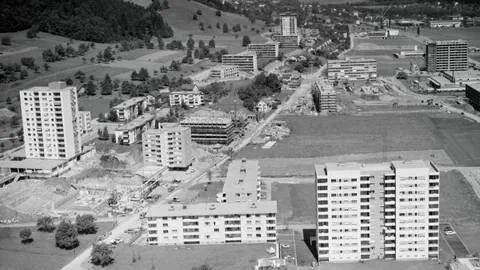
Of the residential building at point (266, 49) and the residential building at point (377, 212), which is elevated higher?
the residential building at point (266, 49)

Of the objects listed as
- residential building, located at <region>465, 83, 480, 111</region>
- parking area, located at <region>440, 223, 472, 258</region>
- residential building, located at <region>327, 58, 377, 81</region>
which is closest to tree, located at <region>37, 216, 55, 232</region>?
parking area, located at <region>440, 223, 472, 258</region>

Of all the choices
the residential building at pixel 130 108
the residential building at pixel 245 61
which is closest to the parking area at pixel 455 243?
the residential building at pixel 130 108

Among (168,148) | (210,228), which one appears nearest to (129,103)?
(168,148)

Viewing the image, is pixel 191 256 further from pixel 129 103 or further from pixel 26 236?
pixel 129 103

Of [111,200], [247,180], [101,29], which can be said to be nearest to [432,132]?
[247,180]

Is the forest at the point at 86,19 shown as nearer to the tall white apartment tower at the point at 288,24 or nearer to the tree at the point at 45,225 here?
the tall white apartment tower at the point at 288,24

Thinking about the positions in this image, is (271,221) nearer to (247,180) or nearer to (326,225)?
(326,225)

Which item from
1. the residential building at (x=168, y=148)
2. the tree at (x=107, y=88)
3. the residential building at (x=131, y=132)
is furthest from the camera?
the tree at (x=107, y=88)
